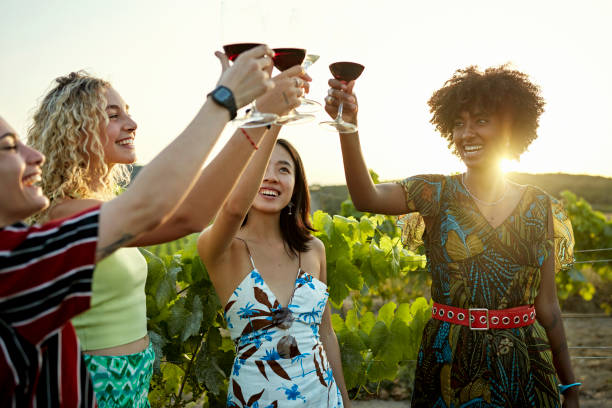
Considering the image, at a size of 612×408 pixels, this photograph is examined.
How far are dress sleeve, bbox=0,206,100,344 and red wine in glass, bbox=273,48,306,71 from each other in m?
0.70

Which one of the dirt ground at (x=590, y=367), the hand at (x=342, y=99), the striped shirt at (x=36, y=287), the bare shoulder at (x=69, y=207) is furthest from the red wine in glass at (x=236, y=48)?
the dirt ground at (x=590, y=367)

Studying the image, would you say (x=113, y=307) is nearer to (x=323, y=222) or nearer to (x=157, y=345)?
(x=157, y=345)

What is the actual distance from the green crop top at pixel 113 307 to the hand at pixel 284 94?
0.83 metres

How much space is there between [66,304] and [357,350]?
2347 mm

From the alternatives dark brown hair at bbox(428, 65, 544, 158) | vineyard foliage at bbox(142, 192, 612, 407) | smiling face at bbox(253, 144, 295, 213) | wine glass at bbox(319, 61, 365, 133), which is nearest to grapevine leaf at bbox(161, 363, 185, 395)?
vineyard foliage at bbox(142, 192, 612, 407)

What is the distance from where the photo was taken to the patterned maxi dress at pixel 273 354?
2057mm

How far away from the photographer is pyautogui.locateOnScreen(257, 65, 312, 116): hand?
147 cm

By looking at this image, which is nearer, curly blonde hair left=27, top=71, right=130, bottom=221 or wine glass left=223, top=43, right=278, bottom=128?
wine glass left=223, top=43, right=278, bottom=128

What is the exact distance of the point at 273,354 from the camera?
2.09 metres

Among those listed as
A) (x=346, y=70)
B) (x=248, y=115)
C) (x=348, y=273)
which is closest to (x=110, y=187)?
(x=248, y=115)

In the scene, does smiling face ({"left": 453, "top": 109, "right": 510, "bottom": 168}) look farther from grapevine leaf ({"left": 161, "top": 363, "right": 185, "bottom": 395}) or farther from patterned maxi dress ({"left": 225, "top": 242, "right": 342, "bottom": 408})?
grapevine leaf ({"left": 161, "top": 363, "right": 185, "bottom": 395})

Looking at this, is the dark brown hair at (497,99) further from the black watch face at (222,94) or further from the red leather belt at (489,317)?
the black watch face at (222,94)

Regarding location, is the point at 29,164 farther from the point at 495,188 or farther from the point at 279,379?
the point at 495,188

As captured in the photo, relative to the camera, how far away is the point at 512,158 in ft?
8.41
